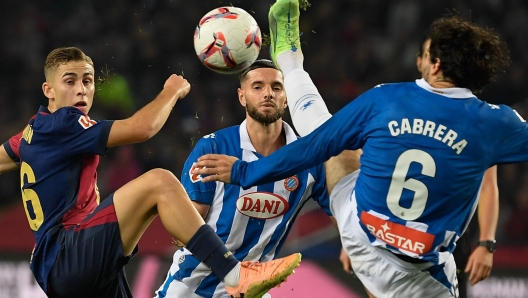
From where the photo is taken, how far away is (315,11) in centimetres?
1129

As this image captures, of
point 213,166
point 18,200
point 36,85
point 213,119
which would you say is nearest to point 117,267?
point 213,166

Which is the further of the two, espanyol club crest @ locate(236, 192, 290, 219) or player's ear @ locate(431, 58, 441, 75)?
espanyol club crest @ locate(236, 192, 290, 219)

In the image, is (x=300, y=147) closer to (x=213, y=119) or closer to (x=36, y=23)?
(x=213, y=119)

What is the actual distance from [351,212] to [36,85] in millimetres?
7127

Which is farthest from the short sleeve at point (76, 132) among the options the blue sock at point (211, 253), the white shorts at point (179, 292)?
the white shorts at point (179, 292)

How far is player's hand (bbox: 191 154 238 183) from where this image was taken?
3676mm

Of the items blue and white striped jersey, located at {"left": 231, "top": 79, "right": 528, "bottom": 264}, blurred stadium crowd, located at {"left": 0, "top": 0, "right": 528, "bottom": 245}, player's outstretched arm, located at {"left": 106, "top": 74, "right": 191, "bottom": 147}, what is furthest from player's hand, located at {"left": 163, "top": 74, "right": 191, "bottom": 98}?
blurred stadium crowd, located at {"left": 0, "top": 0, "right": 528, "bottom": 245}

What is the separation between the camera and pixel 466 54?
11.8ft

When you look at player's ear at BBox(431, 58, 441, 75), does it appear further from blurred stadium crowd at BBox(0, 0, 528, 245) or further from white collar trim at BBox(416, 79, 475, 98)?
blurred stadium crowd at BBox(0, 0, 528, 245)

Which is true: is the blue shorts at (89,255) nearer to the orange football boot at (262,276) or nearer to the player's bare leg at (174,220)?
the player's bare leg at (174,220)

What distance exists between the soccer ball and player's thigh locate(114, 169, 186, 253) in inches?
38.1

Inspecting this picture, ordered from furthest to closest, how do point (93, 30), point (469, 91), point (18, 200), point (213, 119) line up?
point (93, 30), point (213, 119), point (18, 200), point (469, 91)

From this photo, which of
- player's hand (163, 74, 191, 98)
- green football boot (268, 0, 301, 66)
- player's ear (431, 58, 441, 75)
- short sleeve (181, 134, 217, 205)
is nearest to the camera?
player's ear (431, 58, 441, 75)

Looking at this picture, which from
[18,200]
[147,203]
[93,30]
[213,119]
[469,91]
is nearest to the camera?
[469,91]
